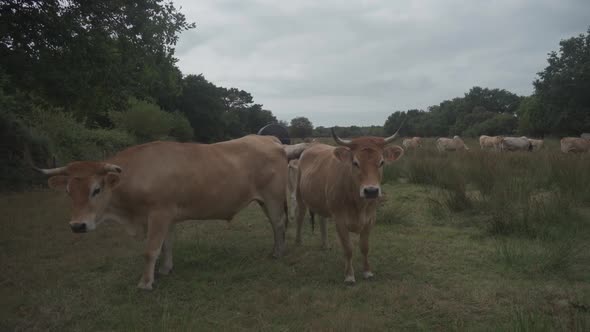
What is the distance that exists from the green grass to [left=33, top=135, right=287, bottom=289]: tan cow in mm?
639

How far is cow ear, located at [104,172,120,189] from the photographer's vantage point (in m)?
5.07

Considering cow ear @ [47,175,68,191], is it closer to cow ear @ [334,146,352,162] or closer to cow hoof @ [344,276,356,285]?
cow ear @ [334,146,352,162]

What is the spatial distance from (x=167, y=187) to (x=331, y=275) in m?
2.51

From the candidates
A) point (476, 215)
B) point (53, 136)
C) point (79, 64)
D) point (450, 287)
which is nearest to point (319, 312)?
point (450, 287)

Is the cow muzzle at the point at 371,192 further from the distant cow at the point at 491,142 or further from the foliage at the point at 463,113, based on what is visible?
the foliage at the point at 463,113

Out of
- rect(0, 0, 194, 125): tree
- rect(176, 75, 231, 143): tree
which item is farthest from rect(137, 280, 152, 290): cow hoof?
rect(176, 75, 231, 143): tree

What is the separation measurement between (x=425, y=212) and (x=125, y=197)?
20.9 ft

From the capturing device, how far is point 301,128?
3591 centimetres

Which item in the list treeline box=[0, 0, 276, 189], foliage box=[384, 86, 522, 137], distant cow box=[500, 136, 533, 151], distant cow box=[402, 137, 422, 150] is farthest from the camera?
foliage box=[384, 86, 522, 137]

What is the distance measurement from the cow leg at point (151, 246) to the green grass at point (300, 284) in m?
0.16

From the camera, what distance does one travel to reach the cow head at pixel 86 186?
486cm

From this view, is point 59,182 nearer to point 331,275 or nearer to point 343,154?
point 343,154

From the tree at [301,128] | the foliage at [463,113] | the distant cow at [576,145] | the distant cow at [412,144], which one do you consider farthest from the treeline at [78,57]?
the foliage at [463,113]

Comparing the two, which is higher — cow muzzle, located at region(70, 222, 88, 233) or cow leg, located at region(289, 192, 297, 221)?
cow muzzle, located at region(70, 222, 88, 233)
